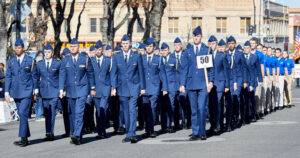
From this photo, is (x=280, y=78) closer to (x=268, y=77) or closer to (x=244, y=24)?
(x=268, y=77)

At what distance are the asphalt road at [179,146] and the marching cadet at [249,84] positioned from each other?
1.57 m

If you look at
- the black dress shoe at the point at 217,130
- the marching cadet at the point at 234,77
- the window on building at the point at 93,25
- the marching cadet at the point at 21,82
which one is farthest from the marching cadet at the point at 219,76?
the window on building at the point at 93,25

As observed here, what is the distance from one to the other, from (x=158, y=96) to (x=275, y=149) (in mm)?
5664

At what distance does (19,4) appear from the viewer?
34.7 metres

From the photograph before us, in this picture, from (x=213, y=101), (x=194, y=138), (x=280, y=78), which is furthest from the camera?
(x=280, y=78)

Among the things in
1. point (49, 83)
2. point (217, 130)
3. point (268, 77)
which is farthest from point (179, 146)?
point (268, 77)

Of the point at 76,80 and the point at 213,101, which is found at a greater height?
the point at 76,80

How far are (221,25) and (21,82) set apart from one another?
89.6 metres

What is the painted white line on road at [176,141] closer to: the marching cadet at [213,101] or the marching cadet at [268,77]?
the marching cadet at [213,101]

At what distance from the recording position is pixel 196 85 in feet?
64.7

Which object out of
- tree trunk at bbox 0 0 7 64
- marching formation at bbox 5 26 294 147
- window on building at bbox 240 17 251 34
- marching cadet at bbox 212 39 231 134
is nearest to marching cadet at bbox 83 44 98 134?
marching formation at bbox 5 26 294 147

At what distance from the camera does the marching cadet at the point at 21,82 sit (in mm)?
19312

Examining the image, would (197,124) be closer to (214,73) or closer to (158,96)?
(214,73)

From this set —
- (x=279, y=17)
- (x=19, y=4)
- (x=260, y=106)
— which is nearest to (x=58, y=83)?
(x=260, y=106)
